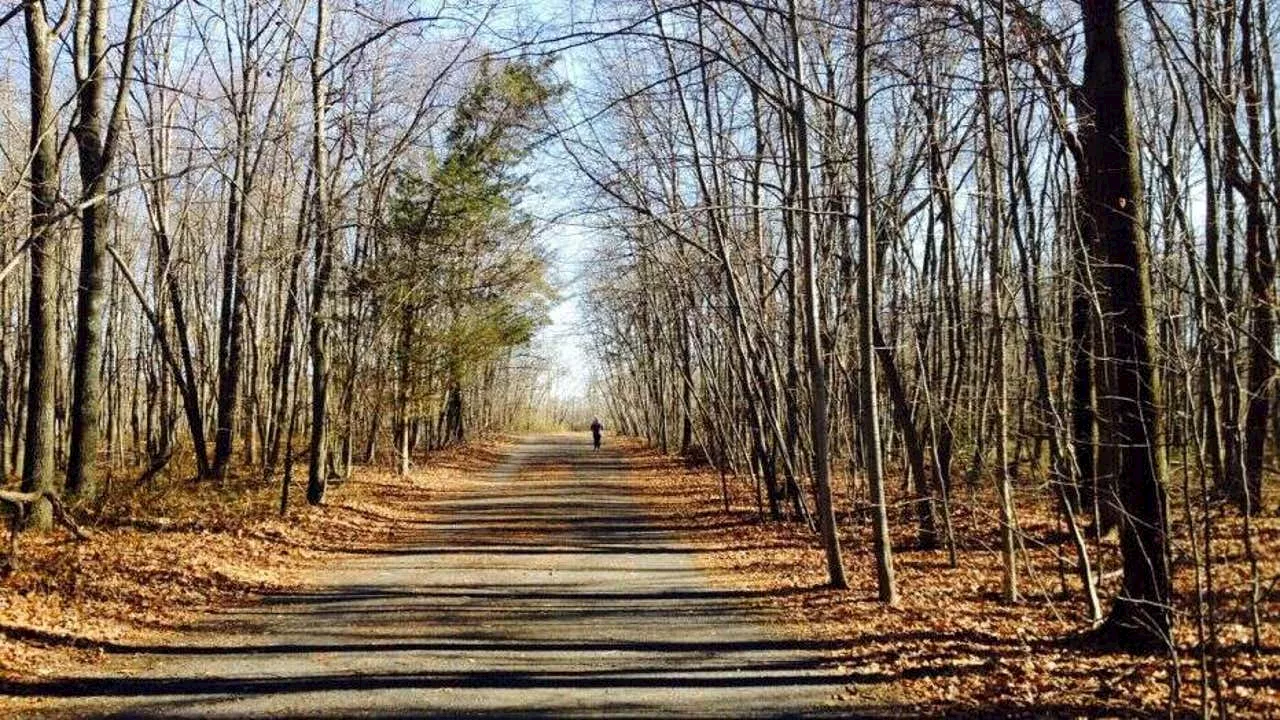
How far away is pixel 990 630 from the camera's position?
8656mm

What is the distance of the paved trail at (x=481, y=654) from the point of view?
6.16m

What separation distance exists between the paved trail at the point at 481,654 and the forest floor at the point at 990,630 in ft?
1.88

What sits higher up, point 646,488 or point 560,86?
point 560,86

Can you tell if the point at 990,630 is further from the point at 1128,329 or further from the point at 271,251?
the point at 271,251

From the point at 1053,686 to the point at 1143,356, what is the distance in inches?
95.0

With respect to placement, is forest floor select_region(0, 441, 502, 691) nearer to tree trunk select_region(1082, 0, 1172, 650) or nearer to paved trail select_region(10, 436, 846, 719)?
paved trail select_region(10, 436, 846, 719)

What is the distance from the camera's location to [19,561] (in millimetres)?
10219

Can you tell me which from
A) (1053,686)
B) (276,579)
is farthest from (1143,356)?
(276,579)

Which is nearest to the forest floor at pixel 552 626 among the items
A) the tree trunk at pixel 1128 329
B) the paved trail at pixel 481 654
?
the paved trail at pixel 481 654

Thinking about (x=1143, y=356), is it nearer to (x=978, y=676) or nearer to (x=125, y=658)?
(x=978, y=676)

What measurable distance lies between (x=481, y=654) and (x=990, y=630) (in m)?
4.51

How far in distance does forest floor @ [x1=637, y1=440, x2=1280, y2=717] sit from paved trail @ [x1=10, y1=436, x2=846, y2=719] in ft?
1.88

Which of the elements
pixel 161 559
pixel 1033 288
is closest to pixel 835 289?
pixel 1033 288

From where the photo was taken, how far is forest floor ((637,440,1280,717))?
6.43 metres
